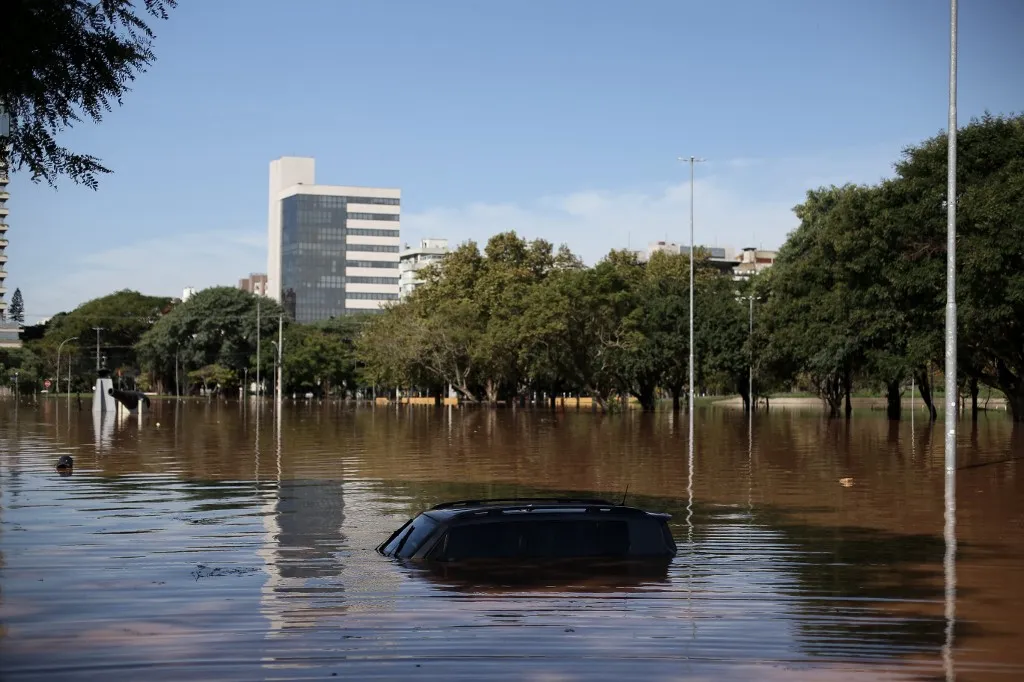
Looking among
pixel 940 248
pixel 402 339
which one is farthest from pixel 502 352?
pixel 940 248

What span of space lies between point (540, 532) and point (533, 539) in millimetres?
97

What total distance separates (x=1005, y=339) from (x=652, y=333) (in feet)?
130

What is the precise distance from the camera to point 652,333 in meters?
86.9

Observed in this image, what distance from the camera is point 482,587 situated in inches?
418

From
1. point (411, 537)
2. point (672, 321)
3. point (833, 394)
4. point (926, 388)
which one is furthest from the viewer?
point (672, 321)

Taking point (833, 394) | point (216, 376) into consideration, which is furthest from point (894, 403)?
point (216, 376)

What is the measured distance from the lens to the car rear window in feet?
37.7

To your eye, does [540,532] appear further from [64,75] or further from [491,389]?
[491,389]

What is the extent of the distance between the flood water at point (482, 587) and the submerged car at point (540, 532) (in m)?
0.44

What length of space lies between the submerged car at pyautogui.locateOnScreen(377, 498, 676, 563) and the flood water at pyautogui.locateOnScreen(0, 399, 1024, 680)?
0.44 m

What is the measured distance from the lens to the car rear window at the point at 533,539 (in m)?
11.5

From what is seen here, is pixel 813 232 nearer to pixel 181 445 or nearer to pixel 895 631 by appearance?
pixel 181 445

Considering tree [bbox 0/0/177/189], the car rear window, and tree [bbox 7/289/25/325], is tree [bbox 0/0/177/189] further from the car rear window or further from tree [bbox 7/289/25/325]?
tree [bbox 7/289/25/325]

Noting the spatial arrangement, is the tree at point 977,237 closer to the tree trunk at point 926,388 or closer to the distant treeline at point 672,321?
the distant treeline at point 672,321
